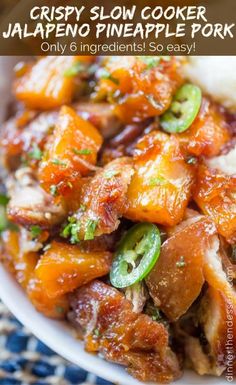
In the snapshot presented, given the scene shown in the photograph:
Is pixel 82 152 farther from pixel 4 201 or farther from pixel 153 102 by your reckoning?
pixel 4 201

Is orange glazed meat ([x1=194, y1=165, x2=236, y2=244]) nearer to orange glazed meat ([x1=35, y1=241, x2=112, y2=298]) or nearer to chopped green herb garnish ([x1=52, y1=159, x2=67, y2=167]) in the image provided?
orange glazed meat ([x1=35, y1=241, x2=112, y2=298])

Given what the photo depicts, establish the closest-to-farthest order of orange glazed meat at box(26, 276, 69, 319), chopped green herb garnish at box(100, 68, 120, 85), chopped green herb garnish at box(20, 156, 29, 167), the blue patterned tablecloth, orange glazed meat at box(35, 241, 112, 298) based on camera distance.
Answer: orange glazed meat at box(35, 241, 112, 298) → orange glazed meat at box(26, 276, 69, 319) → chopped green herb garnish at box(100, 68, 120, 85) → chopped green herb garnish at box(20, 156, 29, 167) → the blue patterned tablecloth

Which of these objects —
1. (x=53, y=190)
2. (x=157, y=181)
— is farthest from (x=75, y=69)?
(x=157, y=181)

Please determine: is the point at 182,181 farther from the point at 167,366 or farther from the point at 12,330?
the point at 12,330

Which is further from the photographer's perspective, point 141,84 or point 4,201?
point 4,201

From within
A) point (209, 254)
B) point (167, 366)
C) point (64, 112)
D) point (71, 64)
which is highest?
point (71, 64)

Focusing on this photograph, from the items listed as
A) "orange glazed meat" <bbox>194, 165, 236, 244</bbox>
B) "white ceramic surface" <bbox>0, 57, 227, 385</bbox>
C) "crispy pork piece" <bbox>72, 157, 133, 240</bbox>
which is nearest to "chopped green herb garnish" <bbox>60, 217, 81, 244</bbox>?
"crispy pork piece" <bbox>72, 157, 133, 240</bbox>

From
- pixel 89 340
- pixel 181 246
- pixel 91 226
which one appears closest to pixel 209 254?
pixel 181 246
